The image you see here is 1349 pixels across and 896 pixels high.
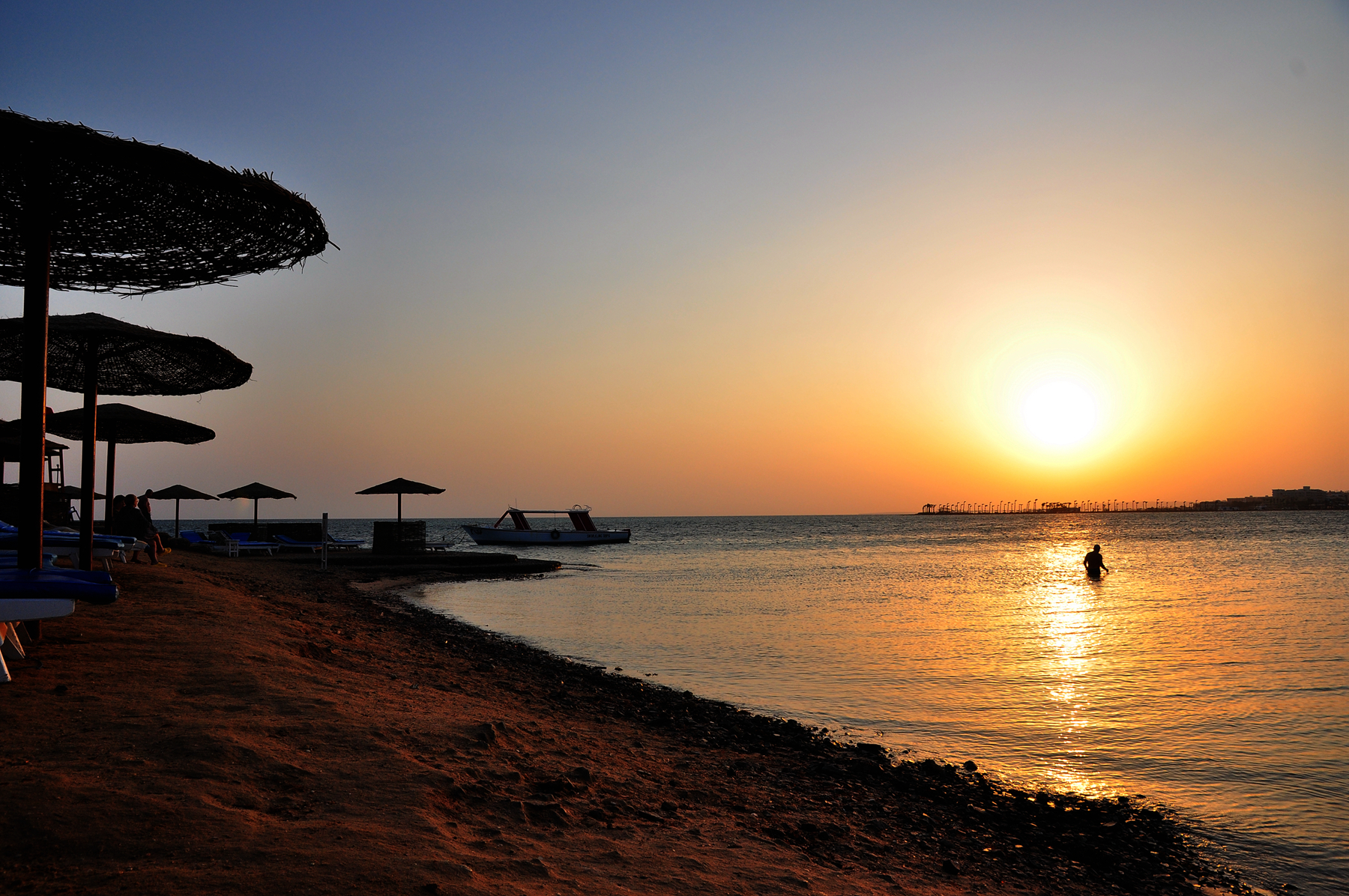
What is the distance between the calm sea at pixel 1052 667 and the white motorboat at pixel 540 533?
26.3 m

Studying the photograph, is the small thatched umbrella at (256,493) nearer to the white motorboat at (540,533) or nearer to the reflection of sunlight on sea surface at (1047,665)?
the reflection of sunlight on sea surface at (1047,665)

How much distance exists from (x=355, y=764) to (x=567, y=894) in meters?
1.60

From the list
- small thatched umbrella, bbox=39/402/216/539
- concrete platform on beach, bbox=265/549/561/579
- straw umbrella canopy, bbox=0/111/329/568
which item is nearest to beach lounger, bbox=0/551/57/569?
straw umbrella canopy, bbox=0/111/329/568

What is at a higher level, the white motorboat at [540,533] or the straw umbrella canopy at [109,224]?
the straw umbrella canopy at [109,224]

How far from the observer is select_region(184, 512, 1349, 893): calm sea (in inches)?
272

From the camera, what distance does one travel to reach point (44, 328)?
538 cm

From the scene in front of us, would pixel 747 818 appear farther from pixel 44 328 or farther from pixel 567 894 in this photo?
pixel 44 328

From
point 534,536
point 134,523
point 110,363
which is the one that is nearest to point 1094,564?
point 134,523

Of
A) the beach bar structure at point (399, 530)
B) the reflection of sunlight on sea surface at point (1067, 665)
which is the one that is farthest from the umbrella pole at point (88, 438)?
the beach bar structure at point (399, 530)

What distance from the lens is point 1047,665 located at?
12672 mm

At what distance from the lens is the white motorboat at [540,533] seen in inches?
2186

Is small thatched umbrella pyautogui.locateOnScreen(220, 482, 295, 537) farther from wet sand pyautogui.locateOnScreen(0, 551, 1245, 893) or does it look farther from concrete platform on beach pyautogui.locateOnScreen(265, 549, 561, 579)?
wet sand pyautogui.locateOnScreen(0, 551, 1245, 893)

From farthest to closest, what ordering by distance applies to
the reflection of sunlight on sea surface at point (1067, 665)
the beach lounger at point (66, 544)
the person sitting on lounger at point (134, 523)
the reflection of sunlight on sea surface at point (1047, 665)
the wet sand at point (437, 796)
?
the person sitting on lounger at point (134, 523)
the beach lounger at point (66, 544)
the reflection of sunlight on sea surface at point (1067, 665)
the reflection of sunlight on sea surface at point (1047, 665)
the wet sand at point (437, 796)

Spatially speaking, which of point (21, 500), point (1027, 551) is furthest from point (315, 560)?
point (1027, 551)
